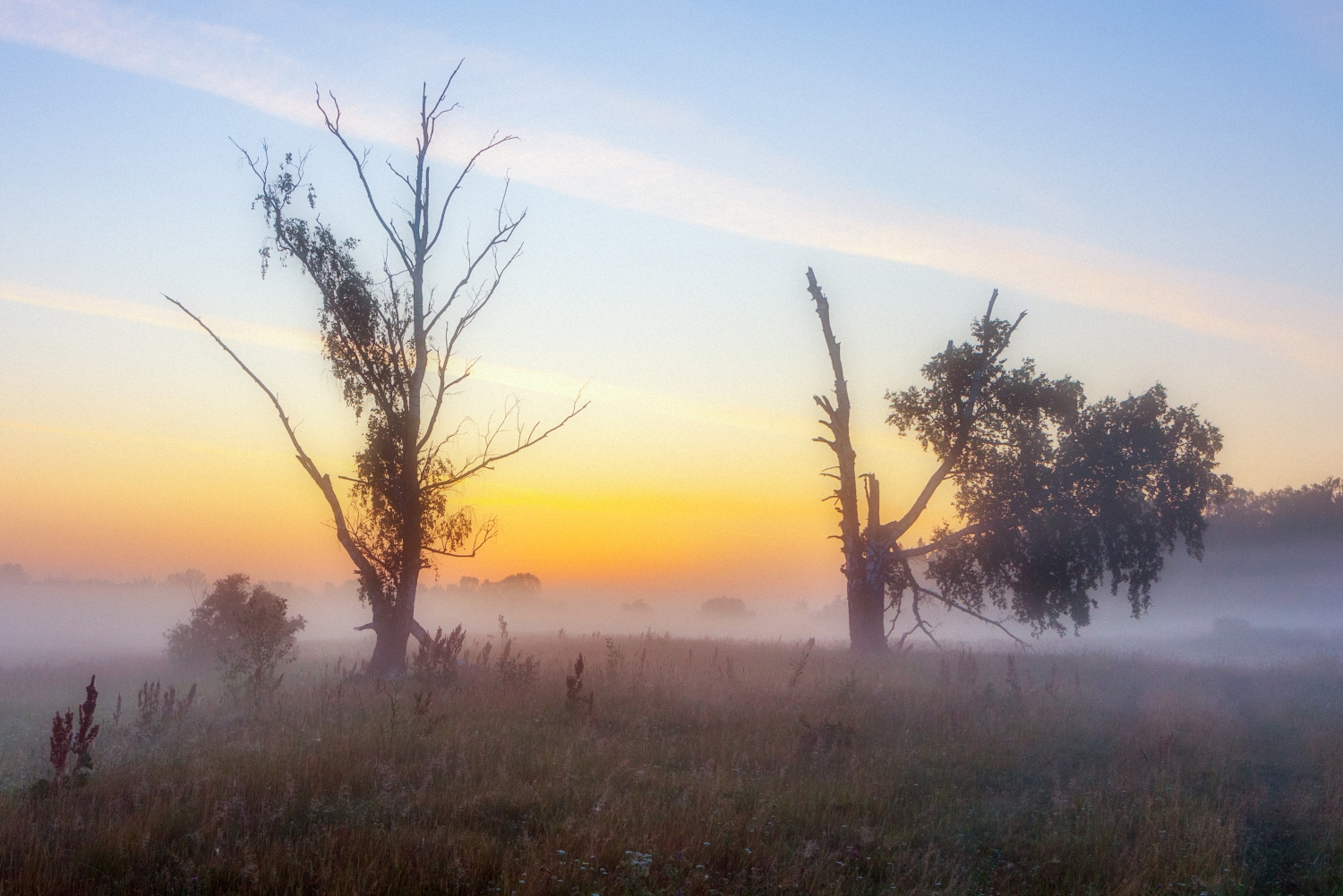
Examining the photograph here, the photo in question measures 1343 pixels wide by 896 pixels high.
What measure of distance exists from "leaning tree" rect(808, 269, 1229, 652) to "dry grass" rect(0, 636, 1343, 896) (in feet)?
26.4

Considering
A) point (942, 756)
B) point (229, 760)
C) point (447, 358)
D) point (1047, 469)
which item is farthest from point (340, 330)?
point (1047, 469)

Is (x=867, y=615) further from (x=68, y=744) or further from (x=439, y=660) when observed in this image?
(x=68, y=744)

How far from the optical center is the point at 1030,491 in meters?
21.2

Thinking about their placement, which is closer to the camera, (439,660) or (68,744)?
(68,744)

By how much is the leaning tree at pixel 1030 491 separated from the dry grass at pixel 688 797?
806 cm

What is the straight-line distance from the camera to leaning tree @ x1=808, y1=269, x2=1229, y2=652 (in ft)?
69.0

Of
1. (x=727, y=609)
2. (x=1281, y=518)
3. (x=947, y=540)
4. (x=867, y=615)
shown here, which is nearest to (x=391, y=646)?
(x=867, y=615)

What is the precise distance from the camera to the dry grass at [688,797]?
5.68 m

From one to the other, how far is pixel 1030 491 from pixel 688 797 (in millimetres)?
16908

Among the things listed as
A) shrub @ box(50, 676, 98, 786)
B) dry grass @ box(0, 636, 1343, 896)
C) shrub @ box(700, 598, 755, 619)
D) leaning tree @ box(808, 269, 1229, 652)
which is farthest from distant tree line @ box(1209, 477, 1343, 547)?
shrub @ box(50, 676, 98, 786)

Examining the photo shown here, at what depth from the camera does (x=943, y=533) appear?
2248 centimetres

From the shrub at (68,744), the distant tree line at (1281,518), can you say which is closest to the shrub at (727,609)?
the distant tree line at (1281,518)

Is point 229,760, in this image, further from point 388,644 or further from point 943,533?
point 943,533

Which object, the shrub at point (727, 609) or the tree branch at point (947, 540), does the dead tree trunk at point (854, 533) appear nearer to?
the tree branch at point (947, 540)
